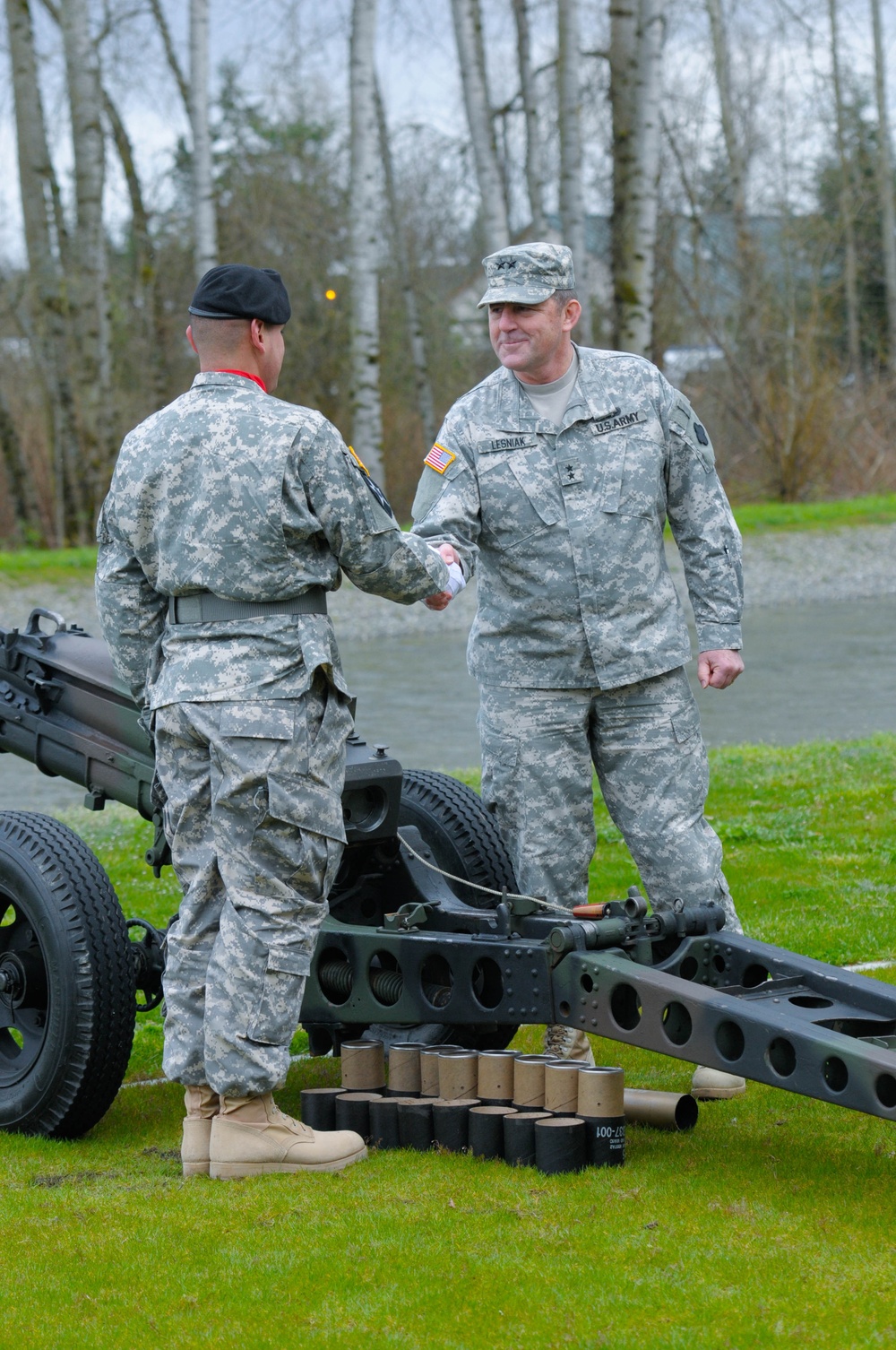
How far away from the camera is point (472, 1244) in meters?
3.46

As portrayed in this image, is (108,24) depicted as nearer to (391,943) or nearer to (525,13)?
(525,13)

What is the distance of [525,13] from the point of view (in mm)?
30516

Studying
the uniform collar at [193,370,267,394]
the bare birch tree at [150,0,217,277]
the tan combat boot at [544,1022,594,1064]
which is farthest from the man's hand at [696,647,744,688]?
the bare birch tree at [150,0,217,277]

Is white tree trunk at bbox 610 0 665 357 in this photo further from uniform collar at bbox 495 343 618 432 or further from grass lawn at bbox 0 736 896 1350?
grass lawn at bbox 0 736 896 1350

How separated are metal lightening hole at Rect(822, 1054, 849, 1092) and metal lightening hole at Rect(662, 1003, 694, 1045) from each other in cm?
37

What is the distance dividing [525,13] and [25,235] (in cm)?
1171

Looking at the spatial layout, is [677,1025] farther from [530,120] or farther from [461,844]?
[530,120]

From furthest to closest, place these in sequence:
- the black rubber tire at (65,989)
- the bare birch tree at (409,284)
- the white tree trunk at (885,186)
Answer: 1. the white tree trunk at (885,186)
2. the bare birch tree at (409,284)
3. the black rubber tire at (65,989)

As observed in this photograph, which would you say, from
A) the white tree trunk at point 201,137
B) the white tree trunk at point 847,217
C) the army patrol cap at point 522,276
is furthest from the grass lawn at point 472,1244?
the white tree trunk at point 847,217

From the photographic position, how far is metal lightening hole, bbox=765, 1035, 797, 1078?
3.69 meters

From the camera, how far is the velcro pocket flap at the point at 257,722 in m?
3.98

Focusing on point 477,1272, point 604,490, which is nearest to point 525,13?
point 604,490

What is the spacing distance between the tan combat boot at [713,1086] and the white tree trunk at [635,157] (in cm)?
1556

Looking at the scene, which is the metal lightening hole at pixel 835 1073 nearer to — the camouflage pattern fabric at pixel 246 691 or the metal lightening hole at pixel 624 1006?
the metal lightening hole at pixel 624 1006
